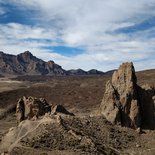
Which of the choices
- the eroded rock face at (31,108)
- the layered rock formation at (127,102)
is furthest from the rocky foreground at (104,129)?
the eroded rock face at (31,108)

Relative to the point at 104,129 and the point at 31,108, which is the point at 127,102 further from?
the point at 31,108

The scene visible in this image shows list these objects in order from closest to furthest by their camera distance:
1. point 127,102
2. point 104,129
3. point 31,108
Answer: point 104,129 → point 127,102 → point 31,108

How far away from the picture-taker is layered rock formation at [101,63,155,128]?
38469 millimetres

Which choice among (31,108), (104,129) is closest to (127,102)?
(104,129)

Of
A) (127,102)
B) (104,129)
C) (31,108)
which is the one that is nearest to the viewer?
(104,129)

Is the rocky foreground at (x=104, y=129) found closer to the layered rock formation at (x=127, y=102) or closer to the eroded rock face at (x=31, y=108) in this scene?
the layered rock formation at (x=127, y=102)

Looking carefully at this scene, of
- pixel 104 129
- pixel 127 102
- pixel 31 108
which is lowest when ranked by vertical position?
pixel 104 129

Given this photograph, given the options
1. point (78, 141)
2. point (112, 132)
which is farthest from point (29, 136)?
point (112, 132)

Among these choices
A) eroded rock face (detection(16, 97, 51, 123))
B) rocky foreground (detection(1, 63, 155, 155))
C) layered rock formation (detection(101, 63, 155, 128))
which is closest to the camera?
rocky foreground (detection(1, 63, 155, 155))

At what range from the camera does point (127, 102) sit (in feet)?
129

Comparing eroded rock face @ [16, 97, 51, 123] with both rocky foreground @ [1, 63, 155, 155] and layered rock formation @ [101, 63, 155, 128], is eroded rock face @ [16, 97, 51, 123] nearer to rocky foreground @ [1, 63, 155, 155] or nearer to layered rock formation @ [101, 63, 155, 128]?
rocky foreground @ [1, 63, 155, 155]

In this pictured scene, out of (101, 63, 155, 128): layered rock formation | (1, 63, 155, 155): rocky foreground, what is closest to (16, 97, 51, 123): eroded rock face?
(1, 63, 155, 155): rocky foreground

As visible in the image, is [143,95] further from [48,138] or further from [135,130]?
[48,138]

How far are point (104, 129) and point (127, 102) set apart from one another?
228 inches
